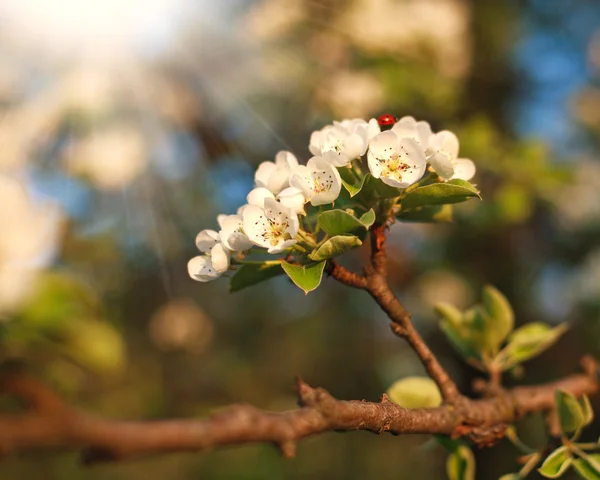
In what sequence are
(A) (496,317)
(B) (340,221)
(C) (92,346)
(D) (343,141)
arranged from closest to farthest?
(B) (340,221), (D) (343,141), (A) (496,317), (C) (92,346)

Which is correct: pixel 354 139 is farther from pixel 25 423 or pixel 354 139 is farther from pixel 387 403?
pixel 25 423

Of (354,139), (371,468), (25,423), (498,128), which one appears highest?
(498,128)

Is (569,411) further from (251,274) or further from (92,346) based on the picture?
(92,346)

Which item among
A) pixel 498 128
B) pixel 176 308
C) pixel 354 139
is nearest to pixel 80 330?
pixel 354 139

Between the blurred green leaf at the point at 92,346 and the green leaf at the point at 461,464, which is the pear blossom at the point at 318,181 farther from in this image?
the blurred green leaf at the point at 92,346

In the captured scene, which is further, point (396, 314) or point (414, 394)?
point (414, 394)

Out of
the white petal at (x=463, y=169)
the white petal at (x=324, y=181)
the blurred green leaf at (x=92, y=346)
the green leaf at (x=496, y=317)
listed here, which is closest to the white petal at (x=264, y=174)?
the white petal at (x=324, y=181)

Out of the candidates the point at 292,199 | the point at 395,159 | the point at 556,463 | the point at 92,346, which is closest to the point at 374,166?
the point at 395,159

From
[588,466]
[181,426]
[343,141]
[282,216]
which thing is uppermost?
[343,141]
